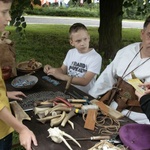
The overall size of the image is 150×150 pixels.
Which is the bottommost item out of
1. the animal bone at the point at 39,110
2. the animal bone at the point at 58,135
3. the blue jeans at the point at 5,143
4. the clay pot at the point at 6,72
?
the blue jeans at the point at 5,143

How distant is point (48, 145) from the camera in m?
1.60

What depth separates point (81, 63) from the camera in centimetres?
288

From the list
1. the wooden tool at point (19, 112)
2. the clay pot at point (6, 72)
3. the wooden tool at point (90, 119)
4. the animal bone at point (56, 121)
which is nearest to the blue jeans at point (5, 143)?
the wooden tool at point (19, 112)

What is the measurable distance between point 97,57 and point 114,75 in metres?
0.33

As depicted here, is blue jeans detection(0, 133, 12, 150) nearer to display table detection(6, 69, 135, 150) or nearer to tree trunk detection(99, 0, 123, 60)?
display table detection(6, 69, 135, 150)

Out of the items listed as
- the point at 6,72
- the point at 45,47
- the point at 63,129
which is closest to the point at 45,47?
the point at 45,47

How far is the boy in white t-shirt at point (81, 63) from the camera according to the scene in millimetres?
2712

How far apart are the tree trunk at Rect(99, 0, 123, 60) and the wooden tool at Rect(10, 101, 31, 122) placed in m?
4.42

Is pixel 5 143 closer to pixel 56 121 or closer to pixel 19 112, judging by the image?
pixel 19 112

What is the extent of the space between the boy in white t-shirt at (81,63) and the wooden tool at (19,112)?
687 mm

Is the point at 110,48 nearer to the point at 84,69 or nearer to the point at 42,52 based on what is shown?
A: the point at 42,52

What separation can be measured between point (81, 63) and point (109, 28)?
356 cm

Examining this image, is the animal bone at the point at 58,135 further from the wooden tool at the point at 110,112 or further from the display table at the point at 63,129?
the wooden tool at the point at 110,112

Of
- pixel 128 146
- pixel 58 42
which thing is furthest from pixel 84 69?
pixel 58 42
